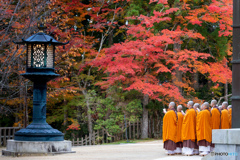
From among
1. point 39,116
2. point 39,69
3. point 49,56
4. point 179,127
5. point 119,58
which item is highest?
point 119,58

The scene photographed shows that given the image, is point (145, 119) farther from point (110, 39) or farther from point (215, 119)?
point (215, 119)

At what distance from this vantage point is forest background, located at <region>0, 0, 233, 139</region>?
19475mm

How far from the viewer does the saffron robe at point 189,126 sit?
12703mm

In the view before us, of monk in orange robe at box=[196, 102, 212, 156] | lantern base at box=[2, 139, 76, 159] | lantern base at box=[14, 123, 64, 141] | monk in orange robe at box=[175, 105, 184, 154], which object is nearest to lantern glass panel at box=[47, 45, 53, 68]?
lantern base at box=[14, 123, 64, 141]

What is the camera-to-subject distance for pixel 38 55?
46.9ft

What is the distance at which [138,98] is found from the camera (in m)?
22.7

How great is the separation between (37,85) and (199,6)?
10362 mm

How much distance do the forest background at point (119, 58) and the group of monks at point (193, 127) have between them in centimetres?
590

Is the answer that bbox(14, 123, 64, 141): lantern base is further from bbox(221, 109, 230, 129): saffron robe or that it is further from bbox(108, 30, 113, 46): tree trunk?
bbox(108, 30, 113, 46): tree trunk

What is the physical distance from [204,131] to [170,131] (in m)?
1.08

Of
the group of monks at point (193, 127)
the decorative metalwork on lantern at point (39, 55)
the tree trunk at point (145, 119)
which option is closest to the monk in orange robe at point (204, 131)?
the group of monks at point (193, 127)

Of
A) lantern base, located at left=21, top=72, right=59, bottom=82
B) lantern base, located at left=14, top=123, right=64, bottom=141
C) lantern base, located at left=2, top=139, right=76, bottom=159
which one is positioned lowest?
lantern base, located at left=2, top=139, right=76, bottom=159

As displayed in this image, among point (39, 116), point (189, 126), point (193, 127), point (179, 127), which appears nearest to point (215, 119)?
point (193, 127)

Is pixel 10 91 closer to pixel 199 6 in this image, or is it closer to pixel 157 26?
pixel 157 26
